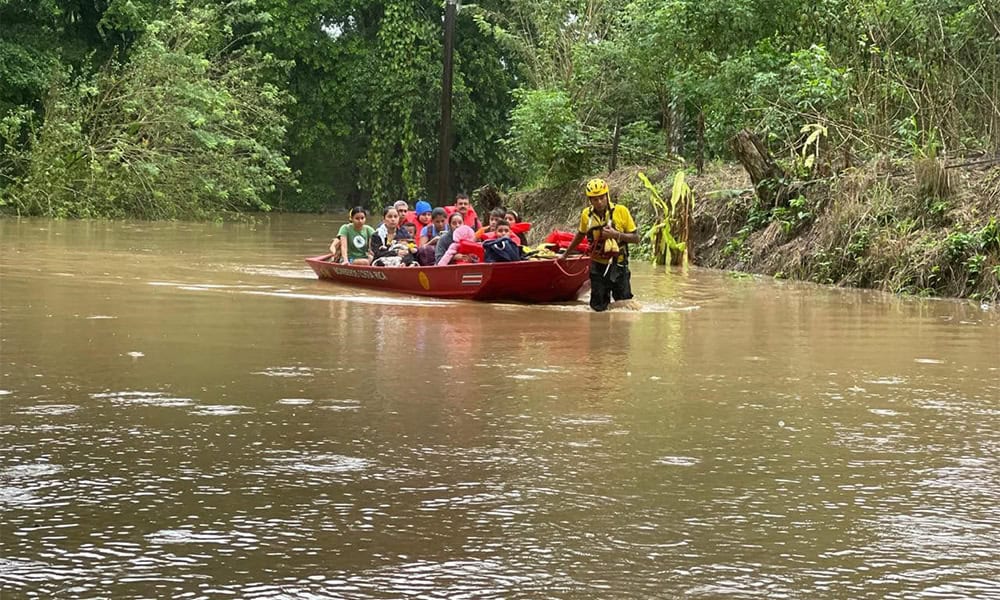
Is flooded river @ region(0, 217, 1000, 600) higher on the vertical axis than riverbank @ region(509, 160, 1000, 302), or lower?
lower

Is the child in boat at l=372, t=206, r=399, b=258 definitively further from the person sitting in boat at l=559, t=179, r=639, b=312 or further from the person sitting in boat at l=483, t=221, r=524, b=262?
the person sitting in boat at l=559, t=179, r=639, b=312

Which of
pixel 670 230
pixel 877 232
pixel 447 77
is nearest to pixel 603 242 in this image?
pixel 877 232

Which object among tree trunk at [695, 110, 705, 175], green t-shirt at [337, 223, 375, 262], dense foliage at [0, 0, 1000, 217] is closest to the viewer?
green t-shirt at [337, 223, 375, 262]

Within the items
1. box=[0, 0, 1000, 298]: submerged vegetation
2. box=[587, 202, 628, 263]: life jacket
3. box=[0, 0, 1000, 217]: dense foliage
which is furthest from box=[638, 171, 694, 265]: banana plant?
box=[587, 202, 628, 263]: life jacket

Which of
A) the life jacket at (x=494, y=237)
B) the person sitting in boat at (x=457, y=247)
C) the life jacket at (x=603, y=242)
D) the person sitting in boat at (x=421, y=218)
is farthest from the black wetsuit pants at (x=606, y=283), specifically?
the person sitting in boat at (x=421, y=218)

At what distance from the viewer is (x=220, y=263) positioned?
→ 78.1ft

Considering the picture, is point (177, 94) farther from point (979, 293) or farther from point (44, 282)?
point (979, 293)

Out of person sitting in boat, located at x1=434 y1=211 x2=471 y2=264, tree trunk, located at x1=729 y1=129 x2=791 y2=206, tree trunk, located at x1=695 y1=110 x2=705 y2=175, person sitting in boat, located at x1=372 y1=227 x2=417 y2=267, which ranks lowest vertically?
person sitting in boat, located at x1=372 y1=227 x2=417 y2=267

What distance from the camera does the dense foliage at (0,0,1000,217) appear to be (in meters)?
23.7

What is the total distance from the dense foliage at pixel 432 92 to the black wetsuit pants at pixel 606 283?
6.53 metres

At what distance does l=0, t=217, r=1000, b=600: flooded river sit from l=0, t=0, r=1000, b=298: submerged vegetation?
775 centimetres

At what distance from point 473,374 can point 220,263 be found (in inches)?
551

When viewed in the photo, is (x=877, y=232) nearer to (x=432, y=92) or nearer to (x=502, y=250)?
(x=502, y=250)

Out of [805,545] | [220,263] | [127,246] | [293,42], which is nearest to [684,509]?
[805,545]
